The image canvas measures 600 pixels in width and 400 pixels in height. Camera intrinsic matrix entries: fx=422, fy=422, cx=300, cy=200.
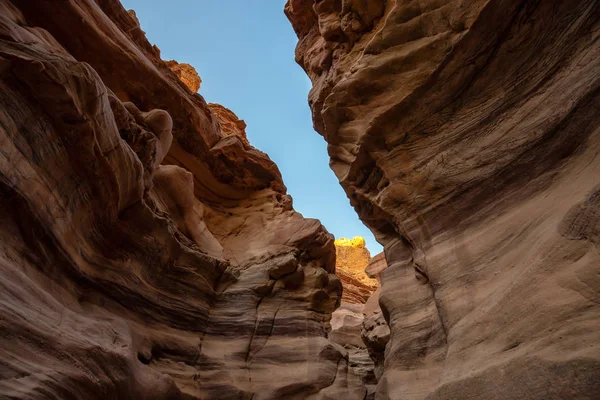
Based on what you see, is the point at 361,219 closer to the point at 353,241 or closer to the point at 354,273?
the point at 354,273

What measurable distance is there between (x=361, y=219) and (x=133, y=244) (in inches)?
229

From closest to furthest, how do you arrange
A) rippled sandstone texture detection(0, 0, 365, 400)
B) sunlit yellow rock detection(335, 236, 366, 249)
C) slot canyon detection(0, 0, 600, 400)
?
slot canyon detection(0, 0, 600, 400)
rippled sandstone texture detection(0, 0, 365, 400)
sunlit yellow rock detection(335, 236, 366, 249)

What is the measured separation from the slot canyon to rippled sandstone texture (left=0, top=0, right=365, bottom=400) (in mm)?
43

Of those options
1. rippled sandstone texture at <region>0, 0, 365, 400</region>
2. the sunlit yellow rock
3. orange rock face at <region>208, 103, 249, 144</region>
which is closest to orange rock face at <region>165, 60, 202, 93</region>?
orange rock face at <region>208, 103, 249, 144</region>

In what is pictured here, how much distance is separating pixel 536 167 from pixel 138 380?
25.1ft

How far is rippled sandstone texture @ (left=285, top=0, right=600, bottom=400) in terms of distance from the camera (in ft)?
16.8

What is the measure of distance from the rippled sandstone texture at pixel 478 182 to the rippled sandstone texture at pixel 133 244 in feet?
11.6

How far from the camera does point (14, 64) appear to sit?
6.18 m

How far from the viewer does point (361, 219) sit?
1152 cm

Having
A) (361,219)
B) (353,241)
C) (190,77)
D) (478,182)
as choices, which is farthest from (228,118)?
(353,241)

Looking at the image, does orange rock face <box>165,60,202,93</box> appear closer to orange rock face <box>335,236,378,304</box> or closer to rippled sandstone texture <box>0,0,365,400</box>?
rippled sandstone texture <box>0,0,365,400</box>

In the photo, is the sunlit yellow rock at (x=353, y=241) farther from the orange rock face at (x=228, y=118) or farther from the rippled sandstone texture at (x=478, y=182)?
the rippled sandstone texture at (x=478, y=182)

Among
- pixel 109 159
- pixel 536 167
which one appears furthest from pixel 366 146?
pixel 109 159

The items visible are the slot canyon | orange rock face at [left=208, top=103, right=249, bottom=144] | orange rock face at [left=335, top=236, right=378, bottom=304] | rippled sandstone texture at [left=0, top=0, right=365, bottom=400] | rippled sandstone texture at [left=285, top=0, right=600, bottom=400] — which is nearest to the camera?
rippled sandstone texture at [left=285, top=0, right=600, bottom=400]
